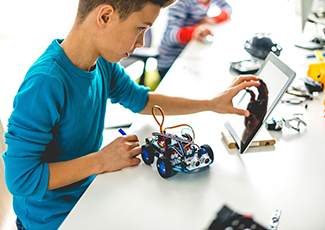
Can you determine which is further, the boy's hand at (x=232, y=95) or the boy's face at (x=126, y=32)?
the boy's hand at (x=232, y=95)

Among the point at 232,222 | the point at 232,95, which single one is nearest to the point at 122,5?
the point at 232,95

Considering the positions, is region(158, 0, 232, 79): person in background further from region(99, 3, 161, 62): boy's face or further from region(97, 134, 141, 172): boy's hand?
region(97, 134, 141, 172): boy's hand

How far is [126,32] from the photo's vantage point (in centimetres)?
76

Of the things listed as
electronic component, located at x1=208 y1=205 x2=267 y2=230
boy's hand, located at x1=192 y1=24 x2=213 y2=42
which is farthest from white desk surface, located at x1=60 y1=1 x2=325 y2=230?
boy's hand, located at x1=192 y1=24 x2=213 y2=42

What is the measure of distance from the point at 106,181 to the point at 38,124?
0.20m

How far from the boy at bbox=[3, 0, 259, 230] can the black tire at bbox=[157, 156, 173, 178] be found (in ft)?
0.26

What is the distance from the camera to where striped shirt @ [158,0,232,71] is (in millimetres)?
1790

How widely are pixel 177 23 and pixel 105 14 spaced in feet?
3.70

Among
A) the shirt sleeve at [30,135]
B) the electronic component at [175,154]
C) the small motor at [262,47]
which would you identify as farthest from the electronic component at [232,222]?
the small motor at [262,47]

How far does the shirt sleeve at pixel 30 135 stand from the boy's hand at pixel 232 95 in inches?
18.7

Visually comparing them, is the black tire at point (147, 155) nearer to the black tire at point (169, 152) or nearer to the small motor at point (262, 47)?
the black tire at point (169, 152)

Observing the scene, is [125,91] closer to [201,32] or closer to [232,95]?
[232,95]

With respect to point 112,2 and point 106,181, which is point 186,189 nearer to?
point 106,181

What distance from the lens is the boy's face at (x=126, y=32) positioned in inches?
29.4
